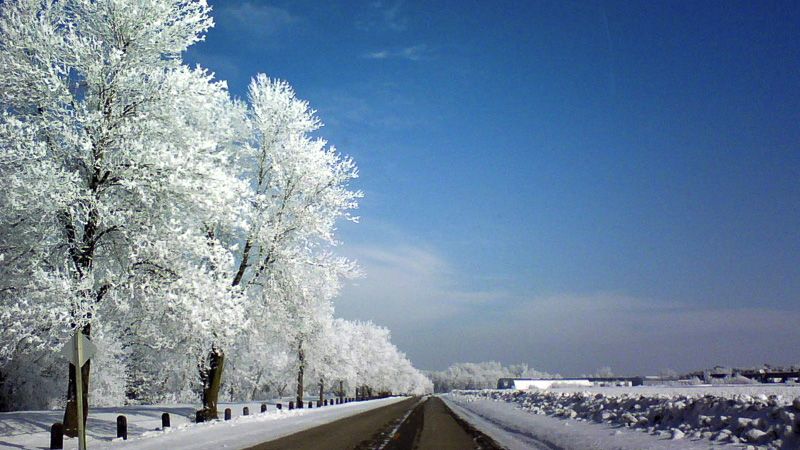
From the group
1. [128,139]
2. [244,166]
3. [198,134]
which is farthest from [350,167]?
[128,139]

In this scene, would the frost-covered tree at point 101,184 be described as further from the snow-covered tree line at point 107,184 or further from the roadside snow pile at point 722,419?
the roadside snow pile at point 722,419

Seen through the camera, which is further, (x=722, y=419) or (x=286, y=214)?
(x=286, y=214)

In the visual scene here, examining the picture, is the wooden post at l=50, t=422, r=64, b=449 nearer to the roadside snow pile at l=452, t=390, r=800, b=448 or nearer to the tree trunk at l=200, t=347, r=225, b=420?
the tree trunk at l=200, t=347, r=225, b=420

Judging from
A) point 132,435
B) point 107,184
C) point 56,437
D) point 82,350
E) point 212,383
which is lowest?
point 132,435

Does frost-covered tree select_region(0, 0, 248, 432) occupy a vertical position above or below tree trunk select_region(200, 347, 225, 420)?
above

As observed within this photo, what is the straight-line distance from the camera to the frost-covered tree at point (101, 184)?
54.6 ft

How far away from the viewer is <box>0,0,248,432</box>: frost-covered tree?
16.6m

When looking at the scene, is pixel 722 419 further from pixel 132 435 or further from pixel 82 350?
pixel 132 435

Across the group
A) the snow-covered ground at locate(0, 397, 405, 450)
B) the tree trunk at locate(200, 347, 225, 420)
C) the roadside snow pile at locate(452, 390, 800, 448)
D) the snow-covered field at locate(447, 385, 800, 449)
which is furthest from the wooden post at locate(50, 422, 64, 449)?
the roadside snow pile at locate(452, 390, 800, 448)

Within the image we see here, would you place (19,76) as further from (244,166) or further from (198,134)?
(244,166)

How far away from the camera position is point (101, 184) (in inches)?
715

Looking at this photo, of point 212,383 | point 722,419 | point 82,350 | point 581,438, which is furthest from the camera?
point 212,383

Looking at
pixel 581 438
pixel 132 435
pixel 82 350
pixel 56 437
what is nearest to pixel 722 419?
pixel 581 438

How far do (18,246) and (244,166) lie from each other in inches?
513
